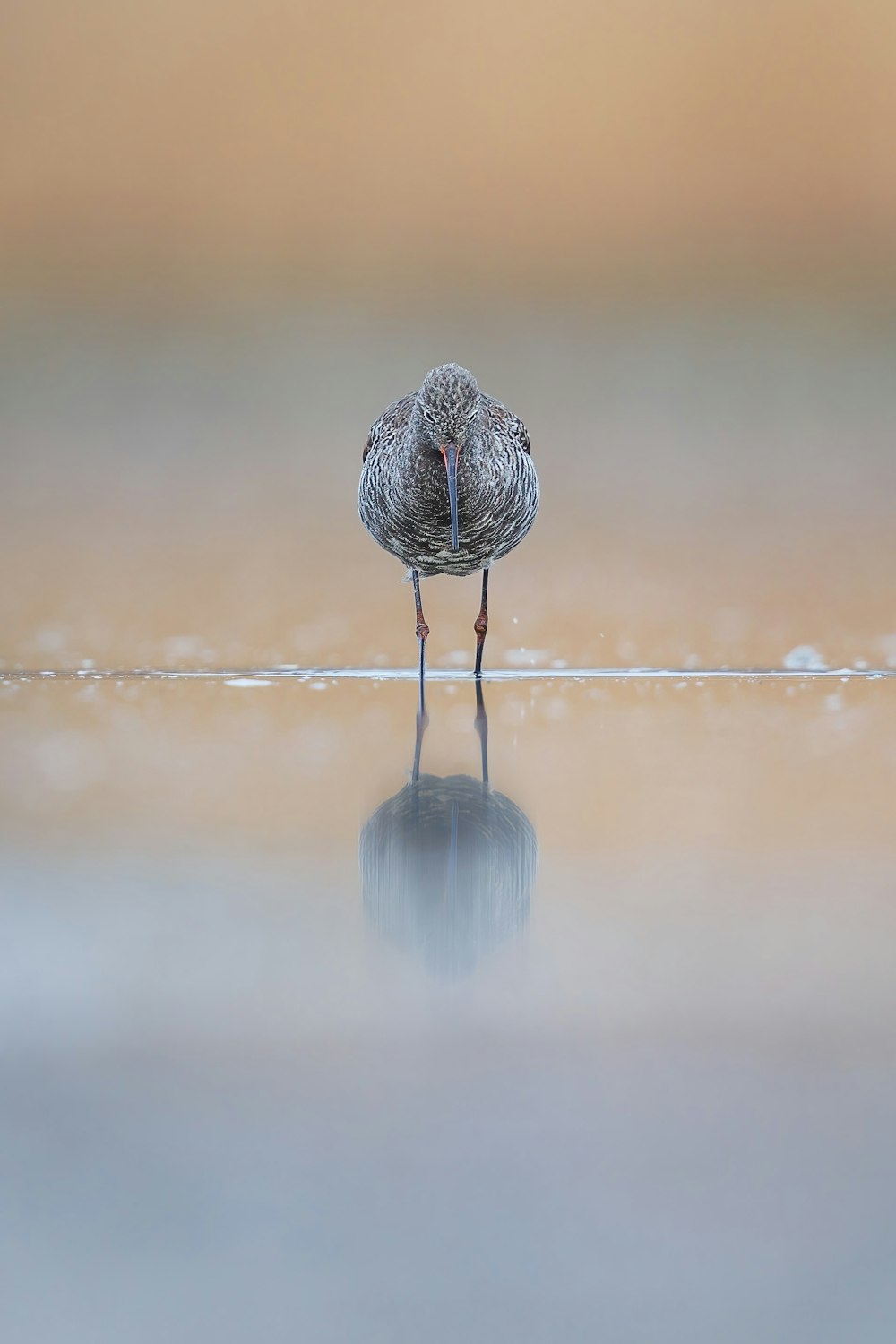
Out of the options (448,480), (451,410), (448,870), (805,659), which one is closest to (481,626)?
(448,480)

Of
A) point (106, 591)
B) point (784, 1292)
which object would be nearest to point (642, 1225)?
point (784, 1292)

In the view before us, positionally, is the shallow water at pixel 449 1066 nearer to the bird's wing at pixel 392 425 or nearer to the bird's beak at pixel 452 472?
the bird's beak at pixel 452 472

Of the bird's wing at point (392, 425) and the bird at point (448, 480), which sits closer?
the bird at point (448, 480)

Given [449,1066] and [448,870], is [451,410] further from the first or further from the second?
[449,1066]

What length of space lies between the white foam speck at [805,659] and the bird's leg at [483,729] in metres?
1.12

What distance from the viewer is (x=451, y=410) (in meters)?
2.94

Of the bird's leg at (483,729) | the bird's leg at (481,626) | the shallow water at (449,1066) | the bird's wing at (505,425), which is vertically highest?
the bird's wing at (505,425)

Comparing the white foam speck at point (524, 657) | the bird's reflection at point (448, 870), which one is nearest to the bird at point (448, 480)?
the white foam speck at point (524, 657)

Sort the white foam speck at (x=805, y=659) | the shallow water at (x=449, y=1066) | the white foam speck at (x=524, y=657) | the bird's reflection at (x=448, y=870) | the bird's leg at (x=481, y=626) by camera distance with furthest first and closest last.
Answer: the white foam speck at (x=524, y=657) → the white foam speck at (x=805, y=659) → the bird's leg at (x=481, y=626) → the bird's reflection at (x=448, y=870) → the shallow water at (x=449, y=1066)

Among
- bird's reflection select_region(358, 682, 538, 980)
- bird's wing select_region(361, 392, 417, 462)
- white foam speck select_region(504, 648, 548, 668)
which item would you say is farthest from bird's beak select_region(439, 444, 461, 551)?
white foam speck select_region(504, 648, 548, 668)

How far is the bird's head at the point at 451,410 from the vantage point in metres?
2.93

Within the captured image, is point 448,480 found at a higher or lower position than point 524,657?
lower

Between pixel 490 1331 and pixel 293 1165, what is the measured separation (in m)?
0.17

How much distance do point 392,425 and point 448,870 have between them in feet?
7.61
